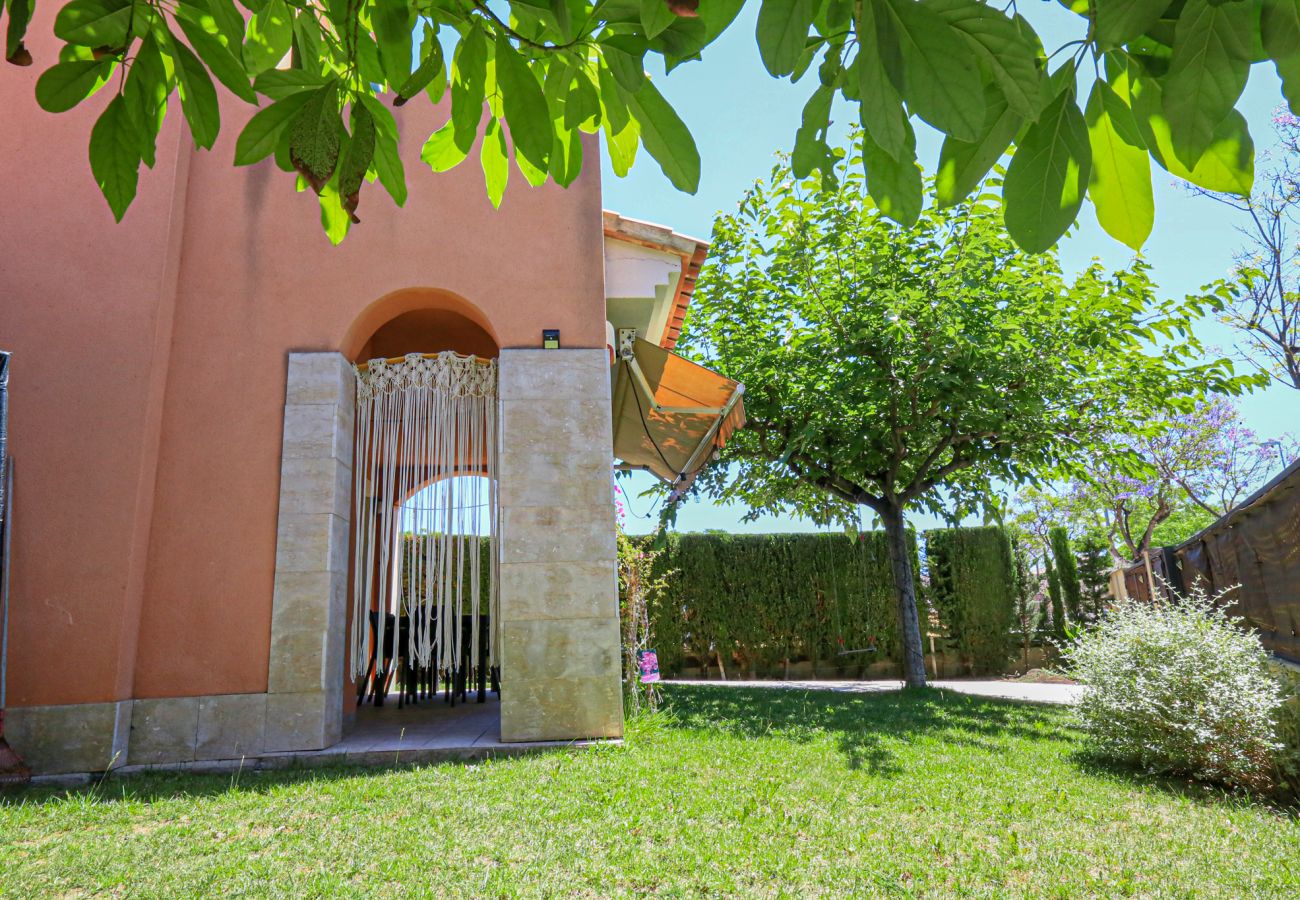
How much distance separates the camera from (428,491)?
24.6 feet

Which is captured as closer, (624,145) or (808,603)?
(624,145)

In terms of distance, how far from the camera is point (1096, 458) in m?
12.6

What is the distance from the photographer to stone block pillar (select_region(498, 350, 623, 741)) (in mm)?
6797

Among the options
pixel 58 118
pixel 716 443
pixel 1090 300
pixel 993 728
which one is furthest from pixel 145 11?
pixel 1090 300

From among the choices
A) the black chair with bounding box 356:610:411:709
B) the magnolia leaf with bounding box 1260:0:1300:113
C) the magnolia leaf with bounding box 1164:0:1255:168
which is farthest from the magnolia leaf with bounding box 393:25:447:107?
the black chair with bounding box 356:610:411:709

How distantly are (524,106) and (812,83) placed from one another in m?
0.66

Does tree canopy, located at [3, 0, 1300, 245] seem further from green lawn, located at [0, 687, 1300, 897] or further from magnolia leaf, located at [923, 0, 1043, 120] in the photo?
green lawn, located at [0, 687, 1300, 897]

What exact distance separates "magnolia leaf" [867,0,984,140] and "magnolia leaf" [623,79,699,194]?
1.48 feet

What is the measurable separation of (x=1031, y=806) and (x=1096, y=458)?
9.02m

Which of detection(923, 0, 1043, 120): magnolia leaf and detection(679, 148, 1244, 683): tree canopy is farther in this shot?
detection(679, 148, 1244, 683): tree canopy

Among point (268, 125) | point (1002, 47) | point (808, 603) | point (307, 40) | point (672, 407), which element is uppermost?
point (672, 407)

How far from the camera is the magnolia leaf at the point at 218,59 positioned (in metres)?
1.64

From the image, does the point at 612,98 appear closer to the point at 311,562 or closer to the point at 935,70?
the point at 935,70

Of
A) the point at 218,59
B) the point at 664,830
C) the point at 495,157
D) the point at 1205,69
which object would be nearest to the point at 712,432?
the point at 664,830
